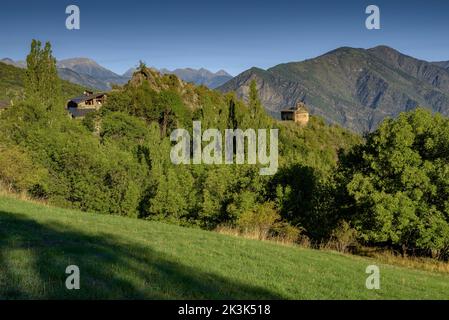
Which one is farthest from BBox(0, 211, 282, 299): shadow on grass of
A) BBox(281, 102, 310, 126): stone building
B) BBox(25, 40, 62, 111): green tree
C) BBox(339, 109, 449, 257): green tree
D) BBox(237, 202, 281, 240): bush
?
BBox(281, 102, 310, 126): stone building

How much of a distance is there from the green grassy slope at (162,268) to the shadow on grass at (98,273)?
0.02 metres

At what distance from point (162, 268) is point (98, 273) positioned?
2.21 metres

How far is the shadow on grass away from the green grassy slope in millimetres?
24

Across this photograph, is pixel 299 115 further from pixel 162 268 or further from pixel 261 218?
pixel 162 268

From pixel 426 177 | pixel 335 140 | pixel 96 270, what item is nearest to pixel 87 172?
pixel 426 177

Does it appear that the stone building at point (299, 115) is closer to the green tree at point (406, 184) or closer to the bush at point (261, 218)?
the bush at point (261, 218)

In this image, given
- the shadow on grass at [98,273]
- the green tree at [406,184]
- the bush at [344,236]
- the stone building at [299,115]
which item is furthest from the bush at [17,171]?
the stone building at [299,115]

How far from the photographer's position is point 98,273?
12188 mm

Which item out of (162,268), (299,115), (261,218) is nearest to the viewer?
(162,268)

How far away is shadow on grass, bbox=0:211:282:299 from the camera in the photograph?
1048 centimetres

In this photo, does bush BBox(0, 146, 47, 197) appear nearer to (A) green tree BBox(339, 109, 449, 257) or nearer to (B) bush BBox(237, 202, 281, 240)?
(B) bush BBox(237, 202, 281, 240)

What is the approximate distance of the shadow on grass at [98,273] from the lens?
10.5 m

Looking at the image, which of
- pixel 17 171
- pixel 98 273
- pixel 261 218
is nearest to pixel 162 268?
pixel 98 273

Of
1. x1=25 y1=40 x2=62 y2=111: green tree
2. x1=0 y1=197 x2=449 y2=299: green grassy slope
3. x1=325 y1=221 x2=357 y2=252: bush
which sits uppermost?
x1=25 y1=40 x2=62 y2=111: green tree
